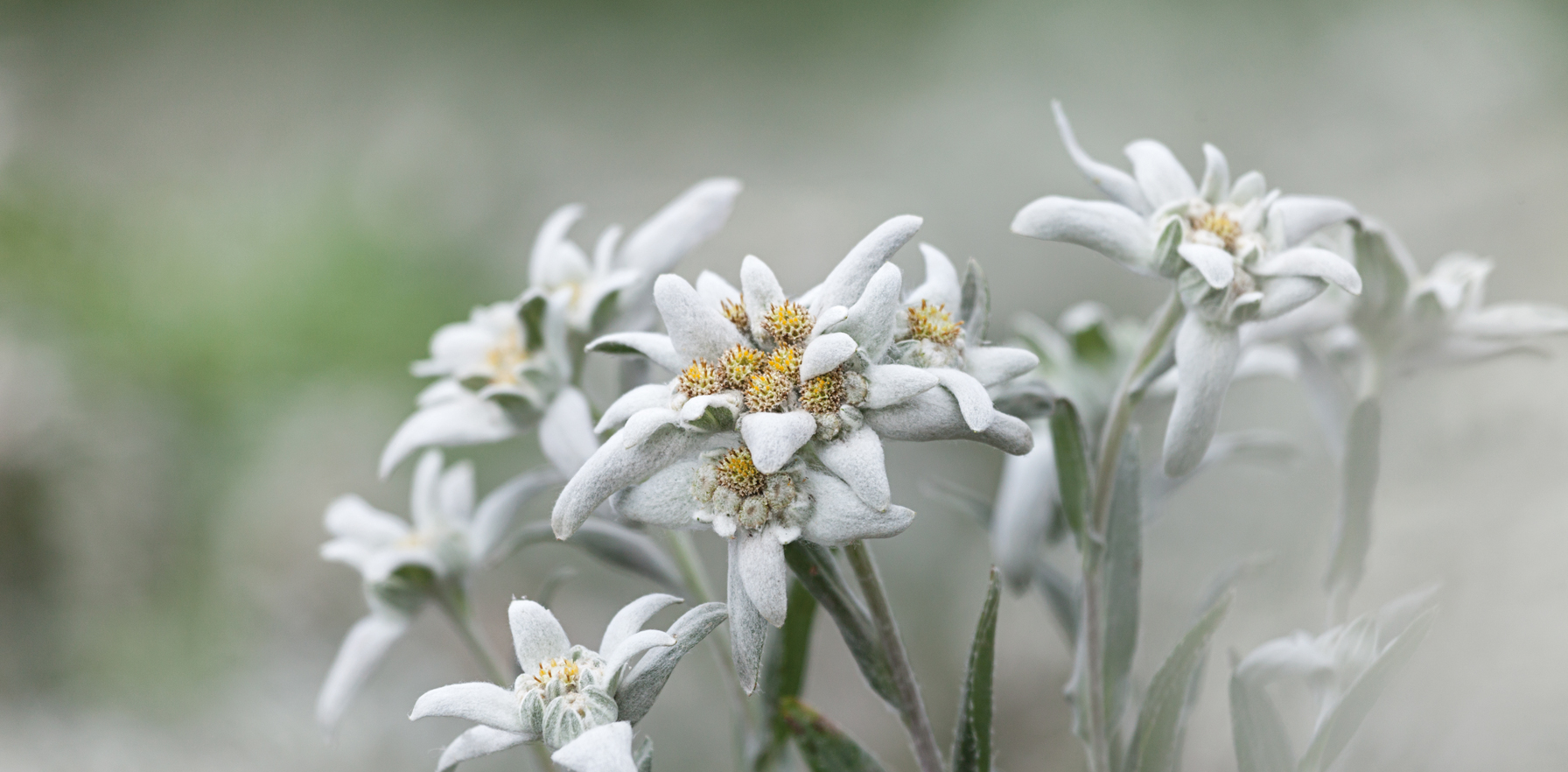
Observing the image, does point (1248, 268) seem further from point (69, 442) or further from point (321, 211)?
point (321, 211)

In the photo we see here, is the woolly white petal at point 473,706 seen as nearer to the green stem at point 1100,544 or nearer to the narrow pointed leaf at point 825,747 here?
the narrow pointed leaf at point 825,747

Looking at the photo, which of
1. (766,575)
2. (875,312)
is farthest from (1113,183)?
(766,575)

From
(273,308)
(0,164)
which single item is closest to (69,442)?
(273,308)

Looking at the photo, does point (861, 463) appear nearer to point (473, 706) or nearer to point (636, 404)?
point (636, 404)

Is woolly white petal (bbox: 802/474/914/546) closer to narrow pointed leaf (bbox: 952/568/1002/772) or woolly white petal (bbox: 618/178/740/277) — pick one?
narrow pointed leaf (bbox: 952/568/1002/772)

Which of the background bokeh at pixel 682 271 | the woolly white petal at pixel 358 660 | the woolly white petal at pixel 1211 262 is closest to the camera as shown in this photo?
the woolly white petal at pixel 1211 262

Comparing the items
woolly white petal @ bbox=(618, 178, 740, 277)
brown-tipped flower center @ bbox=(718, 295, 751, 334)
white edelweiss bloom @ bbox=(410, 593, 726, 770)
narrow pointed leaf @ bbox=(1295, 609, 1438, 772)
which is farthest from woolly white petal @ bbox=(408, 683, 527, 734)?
narrow pointed leaf @ bbox=(1295, 609, 1438, 772)

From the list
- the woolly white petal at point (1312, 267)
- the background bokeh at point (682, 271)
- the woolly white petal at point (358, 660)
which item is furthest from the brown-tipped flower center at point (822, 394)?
the background bokeh at point (682, 271)
